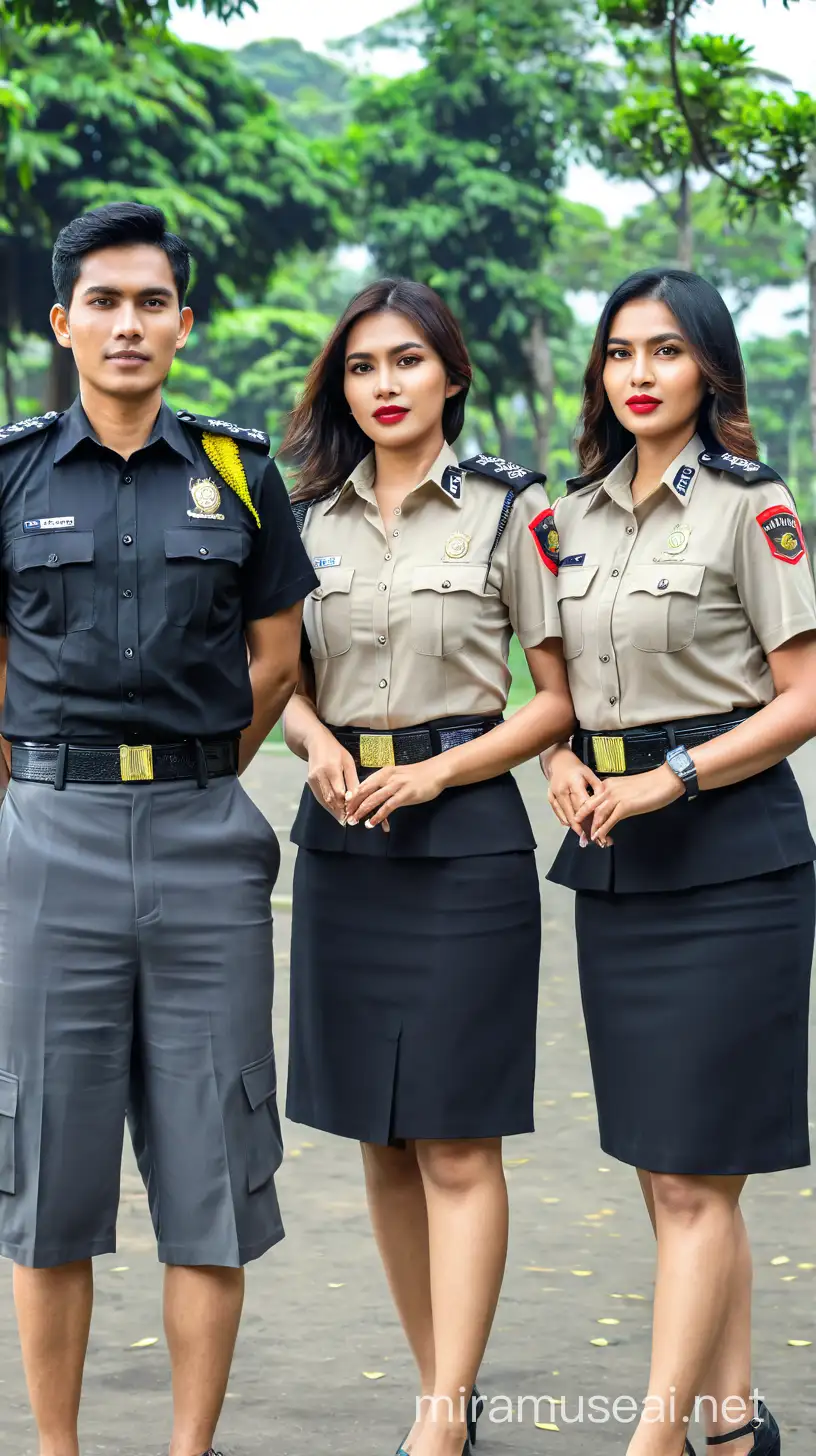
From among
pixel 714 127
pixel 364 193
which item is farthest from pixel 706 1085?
pixel 364 193

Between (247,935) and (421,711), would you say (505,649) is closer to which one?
(421,711)

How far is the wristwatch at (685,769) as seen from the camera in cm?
329

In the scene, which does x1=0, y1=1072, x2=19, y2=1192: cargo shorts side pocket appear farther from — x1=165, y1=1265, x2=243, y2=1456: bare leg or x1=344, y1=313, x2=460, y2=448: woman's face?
x1=344, y1=313, x2=460, y2=448: woman's face

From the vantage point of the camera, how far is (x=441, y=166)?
35.8m

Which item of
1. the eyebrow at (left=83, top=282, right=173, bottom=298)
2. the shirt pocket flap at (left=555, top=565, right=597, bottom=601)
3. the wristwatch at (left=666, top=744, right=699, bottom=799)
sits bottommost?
the wristwatch at (left=666, top=744, right=699, bottom=799)

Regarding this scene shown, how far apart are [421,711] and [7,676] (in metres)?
0.75

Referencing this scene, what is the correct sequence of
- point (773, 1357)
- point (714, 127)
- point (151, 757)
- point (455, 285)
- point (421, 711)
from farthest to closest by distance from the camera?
point (455, 285)
point (714, 127)
point (773, 1357)
point (421, 711)
point (151, 757)

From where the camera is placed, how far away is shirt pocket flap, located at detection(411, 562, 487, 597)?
3.57 meters

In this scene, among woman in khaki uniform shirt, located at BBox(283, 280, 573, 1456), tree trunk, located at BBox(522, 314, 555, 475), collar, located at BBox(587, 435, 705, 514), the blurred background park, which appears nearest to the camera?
collar, located at BBox(587, 435, 705, 514)

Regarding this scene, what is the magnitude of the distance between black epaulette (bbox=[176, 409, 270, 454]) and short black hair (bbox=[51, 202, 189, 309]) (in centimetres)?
24

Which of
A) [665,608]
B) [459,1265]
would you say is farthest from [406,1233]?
[665,608]

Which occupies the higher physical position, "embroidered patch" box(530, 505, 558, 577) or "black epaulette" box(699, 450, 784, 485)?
"black epaulette" box(699, 450, 784, 485)

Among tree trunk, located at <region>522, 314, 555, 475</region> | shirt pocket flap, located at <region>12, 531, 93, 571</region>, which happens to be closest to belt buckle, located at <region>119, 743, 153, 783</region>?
shirt pocket flap, located at <region>12, 531, 93, 571</region>

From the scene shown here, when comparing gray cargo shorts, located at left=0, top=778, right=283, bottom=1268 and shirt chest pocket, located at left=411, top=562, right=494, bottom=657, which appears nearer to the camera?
gray cargo shorts, located at left=0, top=778, right=283, bottom=1268
